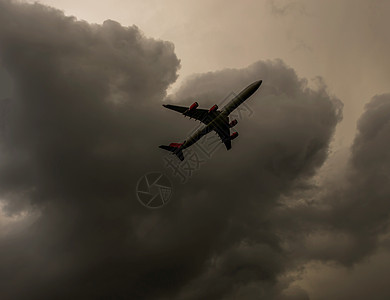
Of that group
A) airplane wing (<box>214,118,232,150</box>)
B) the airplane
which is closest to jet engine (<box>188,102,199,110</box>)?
the airplane

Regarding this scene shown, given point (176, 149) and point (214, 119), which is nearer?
point (214, 119)

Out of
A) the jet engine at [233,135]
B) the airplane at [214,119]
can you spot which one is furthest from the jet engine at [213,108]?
the jet engine at [233,135]

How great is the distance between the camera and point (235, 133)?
506ft

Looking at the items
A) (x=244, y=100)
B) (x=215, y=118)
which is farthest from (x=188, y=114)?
(x=244, y=100)

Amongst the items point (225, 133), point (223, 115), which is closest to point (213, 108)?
point (223, 115)

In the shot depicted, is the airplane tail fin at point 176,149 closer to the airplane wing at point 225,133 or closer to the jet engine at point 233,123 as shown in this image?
the airplane wing at point 225,133

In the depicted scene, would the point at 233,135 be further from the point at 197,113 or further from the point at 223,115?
the point at 197,113

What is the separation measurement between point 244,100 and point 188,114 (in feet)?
74.5

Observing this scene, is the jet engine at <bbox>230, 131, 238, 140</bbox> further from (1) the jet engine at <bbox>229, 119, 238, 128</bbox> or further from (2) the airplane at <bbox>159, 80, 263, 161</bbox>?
(1) the jet engine at <bbox>229, 119, 238, 128</bbox>

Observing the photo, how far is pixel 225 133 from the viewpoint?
157 m

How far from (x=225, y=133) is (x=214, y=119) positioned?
15.4m

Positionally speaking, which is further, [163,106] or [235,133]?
[235,133]

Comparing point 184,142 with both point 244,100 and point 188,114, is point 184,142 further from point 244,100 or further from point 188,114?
A: point 244,100

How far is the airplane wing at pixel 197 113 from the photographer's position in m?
139
